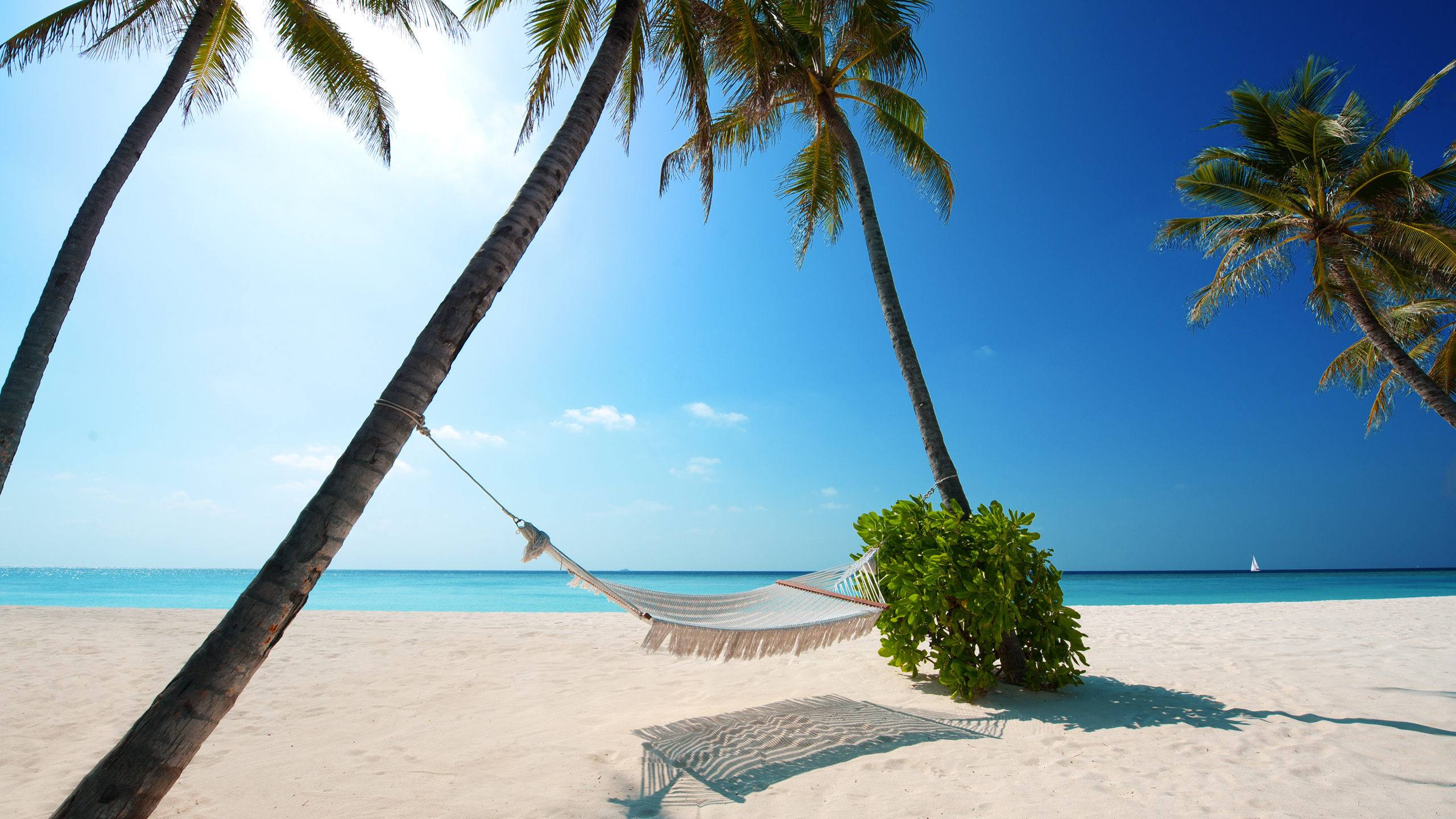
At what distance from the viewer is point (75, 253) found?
9.29 ft

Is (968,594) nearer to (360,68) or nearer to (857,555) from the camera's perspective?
(857,555)

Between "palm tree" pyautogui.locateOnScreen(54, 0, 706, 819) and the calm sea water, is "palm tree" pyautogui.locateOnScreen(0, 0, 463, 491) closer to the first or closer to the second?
"palm tree" pyautogui.locateOnScreen(54, 0, 706, 819)

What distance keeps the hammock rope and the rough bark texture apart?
0.65 metres

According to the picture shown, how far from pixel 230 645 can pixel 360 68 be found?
424 cm

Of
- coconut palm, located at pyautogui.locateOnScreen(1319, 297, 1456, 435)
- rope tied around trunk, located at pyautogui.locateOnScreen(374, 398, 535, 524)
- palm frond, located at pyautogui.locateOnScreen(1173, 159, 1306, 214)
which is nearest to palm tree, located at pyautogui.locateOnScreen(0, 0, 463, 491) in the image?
rope tied around trunk, located at pyautogui.locateOnScreen(374, 398, 535, 524)

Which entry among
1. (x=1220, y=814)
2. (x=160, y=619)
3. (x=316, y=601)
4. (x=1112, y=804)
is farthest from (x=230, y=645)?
(x=316, y=601)

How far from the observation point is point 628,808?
1.93 m

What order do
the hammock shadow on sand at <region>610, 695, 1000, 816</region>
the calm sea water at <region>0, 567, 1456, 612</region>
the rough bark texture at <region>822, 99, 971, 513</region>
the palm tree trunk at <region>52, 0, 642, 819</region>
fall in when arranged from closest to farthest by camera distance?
the palm tree trunk at <region>52, 0, 642, 819</region>
the hammock shadow on sand at <region>610, 695, 1000, 816</region>
the rough bark texture at <region>822, 99, 971, 513</region>
the calm sea water at <region>0, 567, 1456, 612</region>

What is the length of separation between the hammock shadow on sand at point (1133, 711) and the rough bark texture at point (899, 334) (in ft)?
3.19

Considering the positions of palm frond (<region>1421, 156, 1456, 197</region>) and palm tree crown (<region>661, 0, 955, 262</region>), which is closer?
palm tree crown (<region>661, 0, 955, 262</region>)

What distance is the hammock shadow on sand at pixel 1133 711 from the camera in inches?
103

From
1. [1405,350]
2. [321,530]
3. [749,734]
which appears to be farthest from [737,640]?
[1405,350]

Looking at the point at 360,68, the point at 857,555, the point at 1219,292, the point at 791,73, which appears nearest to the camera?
the point at 857,555

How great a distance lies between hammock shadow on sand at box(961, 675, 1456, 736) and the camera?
2613 mm
